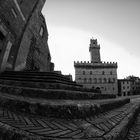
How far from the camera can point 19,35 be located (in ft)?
29.9

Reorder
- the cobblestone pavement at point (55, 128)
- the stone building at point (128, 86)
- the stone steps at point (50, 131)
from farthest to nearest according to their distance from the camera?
the stone building at point (128, 86) < the cobblestone pavement at point (55, 128) < the stone steps at point (50, 131)

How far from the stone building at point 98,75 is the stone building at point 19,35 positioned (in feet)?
113

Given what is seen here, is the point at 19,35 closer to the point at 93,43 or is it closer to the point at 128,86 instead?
the point at 93,43

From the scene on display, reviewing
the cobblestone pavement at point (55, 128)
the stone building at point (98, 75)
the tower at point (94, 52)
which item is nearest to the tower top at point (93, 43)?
the tower at point (94, 52)

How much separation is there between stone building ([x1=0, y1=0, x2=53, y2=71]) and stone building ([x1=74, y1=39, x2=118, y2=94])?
34557 millimetres

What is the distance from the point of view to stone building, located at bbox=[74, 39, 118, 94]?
151 feet

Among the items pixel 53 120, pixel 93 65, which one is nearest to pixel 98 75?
pixel 93 65

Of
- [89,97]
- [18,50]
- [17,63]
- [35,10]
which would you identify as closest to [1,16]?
[18,50]

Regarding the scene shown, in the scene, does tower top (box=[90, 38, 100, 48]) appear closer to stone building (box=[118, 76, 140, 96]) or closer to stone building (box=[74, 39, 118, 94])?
stone building (box=[74, 39, 118, 94])

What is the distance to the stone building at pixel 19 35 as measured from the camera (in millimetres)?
7125

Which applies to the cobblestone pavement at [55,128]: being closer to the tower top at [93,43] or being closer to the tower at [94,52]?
the tower at [94,52]

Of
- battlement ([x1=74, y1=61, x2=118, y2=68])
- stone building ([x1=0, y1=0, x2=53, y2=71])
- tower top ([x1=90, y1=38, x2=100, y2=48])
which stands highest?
tower top ([x1=90, y1=38, x2=100, y2=48])

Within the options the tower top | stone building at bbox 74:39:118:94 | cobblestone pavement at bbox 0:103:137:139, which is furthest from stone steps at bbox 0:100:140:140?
the tower top

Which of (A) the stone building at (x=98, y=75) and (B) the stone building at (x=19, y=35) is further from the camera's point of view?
(A) the stone building at (x=98, y=75)
